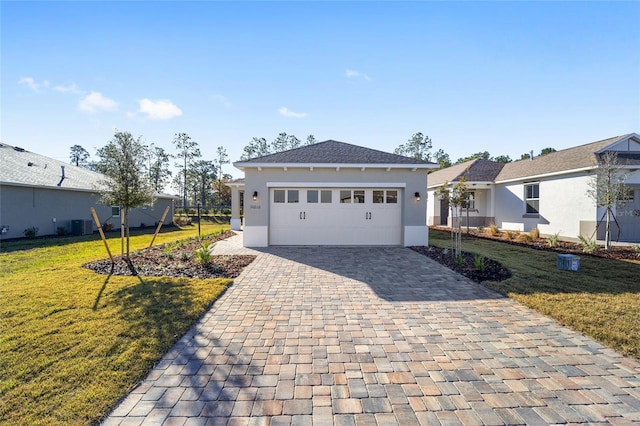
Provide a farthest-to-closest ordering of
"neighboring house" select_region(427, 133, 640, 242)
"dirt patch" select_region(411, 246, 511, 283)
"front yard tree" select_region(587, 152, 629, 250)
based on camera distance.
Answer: "neighboring house" select_region(427, 133, 640, 242) → "front yard tree" select_region(587, 152, 629, 250) → "dirt patch" select_region(411, 246, 511, 283)

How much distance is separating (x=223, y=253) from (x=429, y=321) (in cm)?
756

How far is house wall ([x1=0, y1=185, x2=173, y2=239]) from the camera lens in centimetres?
1323

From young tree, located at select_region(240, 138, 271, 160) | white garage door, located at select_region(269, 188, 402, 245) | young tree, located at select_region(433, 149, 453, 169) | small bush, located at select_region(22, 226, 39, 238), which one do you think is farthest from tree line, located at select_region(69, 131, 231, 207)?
young tree, located at select_region(433, 149, 453, 169)

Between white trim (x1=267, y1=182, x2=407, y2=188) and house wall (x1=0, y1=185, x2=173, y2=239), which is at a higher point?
white trim (x1=267, y1=182, x2=407, y2=188)

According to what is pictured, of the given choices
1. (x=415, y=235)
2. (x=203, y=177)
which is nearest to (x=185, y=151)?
(x=203, y=177)

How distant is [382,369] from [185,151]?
44409 mm

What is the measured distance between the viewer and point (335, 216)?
11.4 metres

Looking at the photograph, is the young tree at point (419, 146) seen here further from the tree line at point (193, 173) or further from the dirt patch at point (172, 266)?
the dirt patch at point (172, 266)

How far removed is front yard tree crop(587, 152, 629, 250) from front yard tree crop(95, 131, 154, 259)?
16.1 m

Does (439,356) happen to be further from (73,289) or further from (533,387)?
(73,289)

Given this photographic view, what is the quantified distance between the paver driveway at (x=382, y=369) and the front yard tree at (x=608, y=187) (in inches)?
373

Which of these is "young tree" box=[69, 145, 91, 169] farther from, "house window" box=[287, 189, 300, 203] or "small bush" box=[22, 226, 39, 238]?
"house window" box=[287, 189, 300, 203]

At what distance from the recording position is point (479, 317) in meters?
4.46

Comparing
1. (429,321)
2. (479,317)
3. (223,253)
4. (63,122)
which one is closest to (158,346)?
(429,321)
